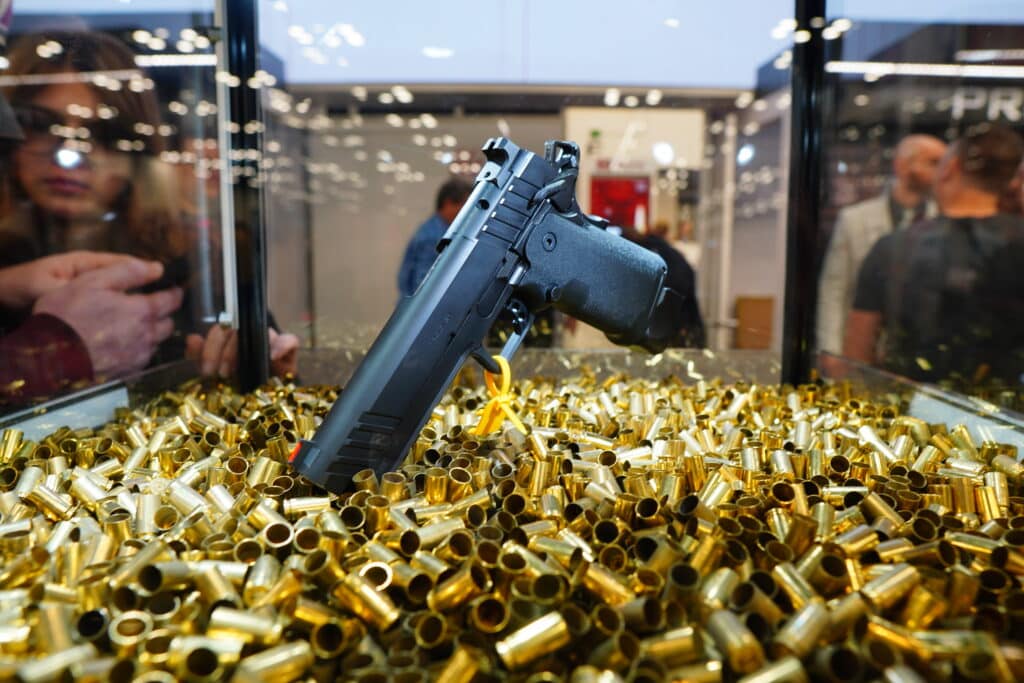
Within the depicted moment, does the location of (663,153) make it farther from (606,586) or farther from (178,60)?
(606,586)

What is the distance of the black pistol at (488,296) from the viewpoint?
1280mm

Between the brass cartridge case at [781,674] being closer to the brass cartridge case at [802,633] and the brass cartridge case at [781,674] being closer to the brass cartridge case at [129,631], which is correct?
the brass cartridge case at [802,633]

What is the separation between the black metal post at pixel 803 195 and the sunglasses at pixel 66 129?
2.54 metres

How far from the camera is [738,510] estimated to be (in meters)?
1.11

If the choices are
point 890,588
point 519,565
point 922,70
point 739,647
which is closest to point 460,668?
point 519,565

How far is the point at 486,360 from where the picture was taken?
148 cm

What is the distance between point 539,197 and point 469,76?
A: 1.66 meters

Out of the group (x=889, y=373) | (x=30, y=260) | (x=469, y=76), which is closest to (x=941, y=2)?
(x=889, y=373)

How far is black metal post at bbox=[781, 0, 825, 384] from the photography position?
238cm

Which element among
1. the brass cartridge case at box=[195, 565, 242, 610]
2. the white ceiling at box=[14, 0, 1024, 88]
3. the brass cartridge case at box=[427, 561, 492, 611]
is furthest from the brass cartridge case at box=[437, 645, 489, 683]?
the white ceiling at box=[14, 0, 1024, 88]

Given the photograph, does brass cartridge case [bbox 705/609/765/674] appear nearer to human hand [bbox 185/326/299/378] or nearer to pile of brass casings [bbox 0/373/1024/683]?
pile of brass casings [bbox 0/373/1024/683]

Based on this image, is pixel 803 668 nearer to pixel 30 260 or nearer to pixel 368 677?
pixel 368 677

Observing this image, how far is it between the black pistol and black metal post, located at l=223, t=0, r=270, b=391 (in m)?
1.30

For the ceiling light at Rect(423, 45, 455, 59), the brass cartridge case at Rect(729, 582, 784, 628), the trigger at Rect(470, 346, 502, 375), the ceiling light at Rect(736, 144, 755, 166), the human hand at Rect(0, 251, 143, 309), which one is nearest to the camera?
the brass cartridge case at Rect(729, 582, 784, 628)
